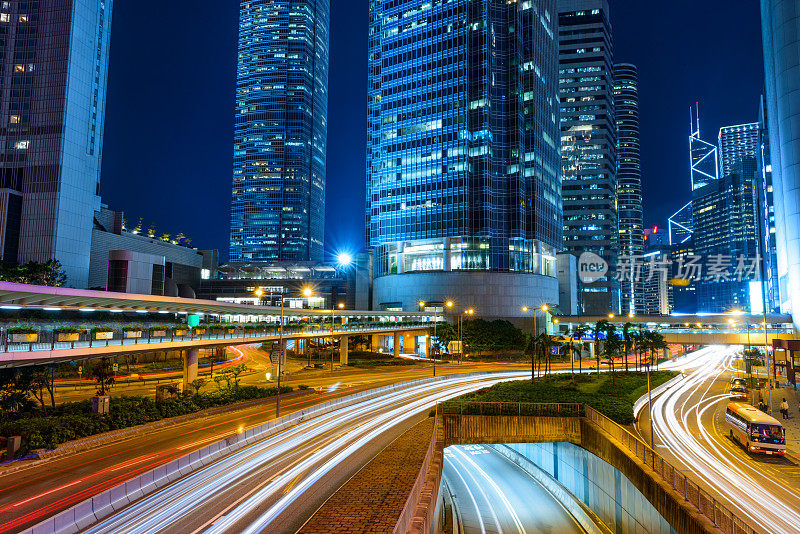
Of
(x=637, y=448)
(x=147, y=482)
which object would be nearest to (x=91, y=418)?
(x=147, y=482)

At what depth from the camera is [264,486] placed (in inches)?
778

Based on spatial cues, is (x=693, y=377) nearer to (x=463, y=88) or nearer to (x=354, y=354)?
(x=354, y=354)

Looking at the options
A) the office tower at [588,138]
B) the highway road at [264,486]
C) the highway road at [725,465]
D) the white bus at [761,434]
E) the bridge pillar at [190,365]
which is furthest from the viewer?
the office tower at [588,138]

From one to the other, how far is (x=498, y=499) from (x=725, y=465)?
15.5m

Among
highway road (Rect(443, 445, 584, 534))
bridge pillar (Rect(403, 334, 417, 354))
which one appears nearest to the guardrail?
highway road (Rect(443, 445, 584, 534))

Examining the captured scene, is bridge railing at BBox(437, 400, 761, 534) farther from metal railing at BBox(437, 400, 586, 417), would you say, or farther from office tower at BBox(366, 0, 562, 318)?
office tower at BBox(366, 0, 562, 318)

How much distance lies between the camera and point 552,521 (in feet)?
106

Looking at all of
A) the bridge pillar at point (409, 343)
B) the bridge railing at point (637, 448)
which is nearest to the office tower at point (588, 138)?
the bridge pillar at point (409, 343)

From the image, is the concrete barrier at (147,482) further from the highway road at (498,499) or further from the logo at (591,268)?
the logo at (591,268)

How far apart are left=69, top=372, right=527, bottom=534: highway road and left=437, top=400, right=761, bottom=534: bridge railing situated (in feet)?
16.6

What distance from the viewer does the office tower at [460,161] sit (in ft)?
377

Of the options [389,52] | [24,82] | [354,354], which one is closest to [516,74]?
[389,52]

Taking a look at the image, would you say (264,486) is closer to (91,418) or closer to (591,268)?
(91,418)

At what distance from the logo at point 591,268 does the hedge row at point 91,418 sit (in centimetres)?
15897
